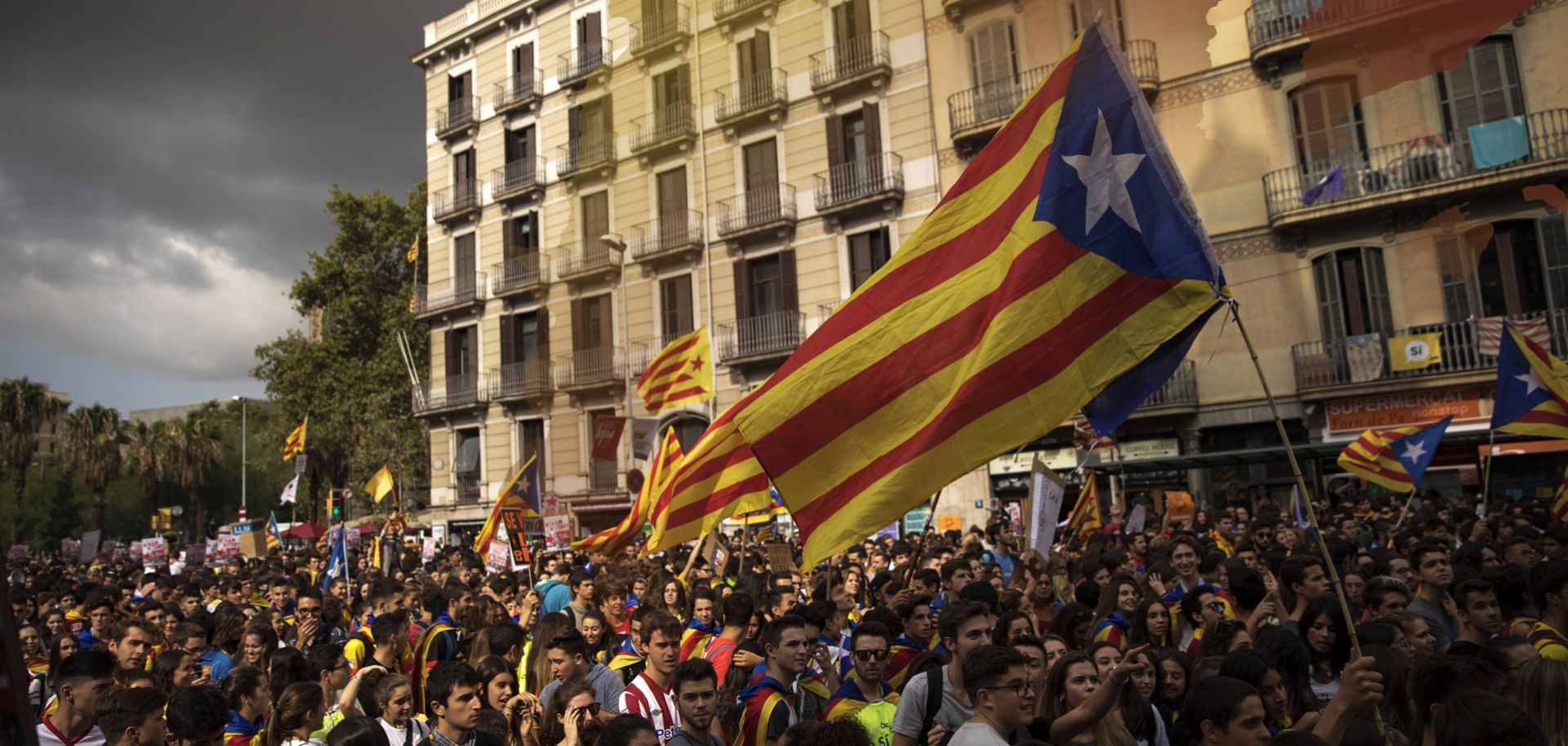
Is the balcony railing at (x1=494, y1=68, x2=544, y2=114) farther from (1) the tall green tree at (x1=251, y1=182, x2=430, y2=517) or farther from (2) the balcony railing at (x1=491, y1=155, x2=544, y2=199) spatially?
(1) the tall green tree at (x1=251, y1=182, x2=430, y2=517)

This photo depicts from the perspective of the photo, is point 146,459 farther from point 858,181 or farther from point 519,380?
point 858,181

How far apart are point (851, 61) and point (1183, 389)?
473 inches

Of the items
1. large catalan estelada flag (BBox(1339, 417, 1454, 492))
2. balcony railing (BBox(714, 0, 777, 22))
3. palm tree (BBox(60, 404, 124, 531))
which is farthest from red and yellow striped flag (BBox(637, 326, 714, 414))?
palm tree (BBox(60, 404, 124, 531))

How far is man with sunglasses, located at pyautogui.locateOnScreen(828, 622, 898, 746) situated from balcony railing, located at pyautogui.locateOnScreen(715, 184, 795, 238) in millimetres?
23956

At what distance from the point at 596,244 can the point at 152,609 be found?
2521 centimetres

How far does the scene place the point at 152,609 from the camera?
30.9 ft

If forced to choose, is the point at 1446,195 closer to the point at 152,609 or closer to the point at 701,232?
the point at 701,232

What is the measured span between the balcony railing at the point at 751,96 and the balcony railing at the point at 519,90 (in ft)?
25.4

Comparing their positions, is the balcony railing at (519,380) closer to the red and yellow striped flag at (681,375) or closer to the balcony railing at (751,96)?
the balcony railing at (751,96)

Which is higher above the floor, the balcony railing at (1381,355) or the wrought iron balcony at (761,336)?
the wrought iron balcony at (761,336)

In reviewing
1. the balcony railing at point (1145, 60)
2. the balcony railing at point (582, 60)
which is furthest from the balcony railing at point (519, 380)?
the balcony railing at point (1145, 60)

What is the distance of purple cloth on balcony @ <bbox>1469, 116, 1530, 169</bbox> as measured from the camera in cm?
2034

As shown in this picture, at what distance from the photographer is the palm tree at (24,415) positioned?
44438mm

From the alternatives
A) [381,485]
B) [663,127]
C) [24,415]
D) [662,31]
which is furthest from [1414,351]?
[24,415]
